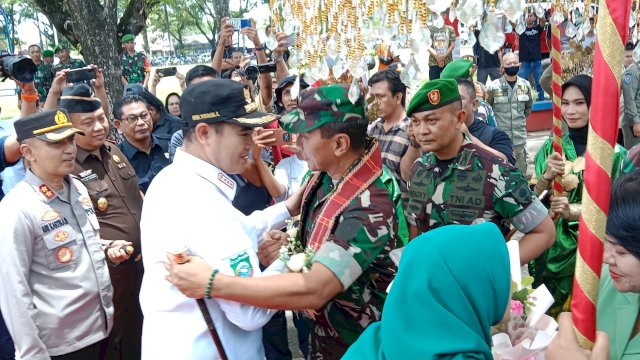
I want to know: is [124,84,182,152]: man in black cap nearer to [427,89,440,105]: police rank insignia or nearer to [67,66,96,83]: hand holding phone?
[67,66,96,83]: hand holding phone

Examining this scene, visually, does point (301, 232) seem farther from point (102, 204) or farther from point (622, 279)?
point (102, 204)

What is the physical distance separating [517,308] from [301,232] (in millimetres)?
1015

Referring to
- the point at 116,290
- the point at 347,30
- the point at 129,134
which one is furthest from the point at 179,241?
the point at 129,134

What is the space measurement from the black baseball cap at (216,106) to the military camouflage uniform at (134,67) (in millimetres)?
8973

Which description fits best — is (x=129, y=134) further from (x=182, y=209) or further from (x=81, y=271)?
(x=182, y=209)

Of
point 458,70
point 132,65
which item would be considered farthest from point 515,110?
point 132,65

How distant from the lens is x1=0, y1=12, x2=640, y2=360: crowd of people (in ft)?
4.84

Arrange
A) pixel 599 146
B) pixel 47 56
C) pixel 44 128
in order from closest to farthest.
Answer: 1. pixel 599 146
2. pixel 44 128
3. pixel 47 56

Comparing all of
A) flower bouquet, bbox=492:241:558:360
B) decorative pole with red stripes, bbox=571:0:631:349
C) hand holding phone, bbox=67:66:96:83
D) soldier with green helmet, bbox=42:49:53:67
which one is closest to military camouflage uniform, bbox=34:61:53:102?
soldier with green helmet, bbox=42:49:53:67

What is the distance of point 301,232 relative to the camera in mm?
2527

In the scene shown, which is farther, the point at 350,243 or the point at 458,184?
the point at 458,184

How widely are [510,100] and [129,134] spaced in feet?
15.3

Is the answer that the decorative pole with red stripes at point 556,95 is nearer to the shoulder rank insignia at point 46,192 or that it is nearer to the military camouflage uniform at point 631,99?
the shoulder rank insignia at point 46,192

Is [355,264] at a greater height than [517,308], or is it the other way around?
[355,264]
